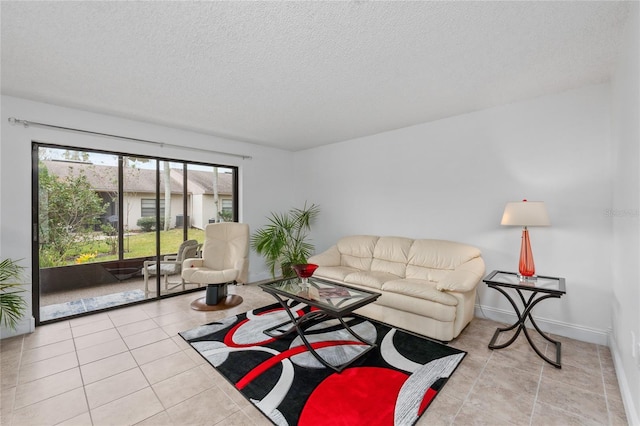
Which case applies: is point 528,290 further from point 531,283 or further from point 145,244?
point 145,244

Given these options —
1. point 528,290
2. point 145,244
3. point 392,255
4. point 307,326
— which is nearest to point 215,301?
point 145,244

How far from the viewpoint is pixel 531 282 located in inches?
105

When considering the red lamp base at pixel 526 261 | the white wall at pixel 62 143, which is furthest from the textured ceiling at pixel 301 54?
the red lamp base at pixel 526 261

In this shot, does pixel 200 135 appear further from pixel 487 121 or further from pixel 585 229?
pixel 585 229

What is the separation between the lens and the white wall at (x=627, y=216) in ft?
5.54

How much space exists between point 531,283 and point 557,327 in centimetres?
87

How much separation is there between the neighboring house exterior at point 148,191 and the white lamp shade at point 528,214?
14.1ft

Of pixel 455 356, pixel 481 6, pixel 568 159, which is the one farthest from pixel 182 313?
pixel 568 159

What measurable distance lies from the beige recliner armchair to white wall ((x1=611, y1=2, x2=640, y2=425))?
385cm

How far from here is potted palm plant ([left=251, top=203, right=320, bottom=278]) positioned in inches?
195

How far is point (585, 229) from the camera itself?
113 inches

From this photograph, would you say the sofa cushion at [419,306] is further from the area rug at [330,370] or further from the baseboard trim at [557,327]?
the baseboard trim at [557,327]

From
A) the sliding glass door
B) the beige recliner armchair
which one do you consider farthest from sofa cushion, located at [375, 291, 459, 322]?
the sliding glass door

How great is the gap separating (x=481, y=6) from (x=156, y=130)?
4.11 metres
